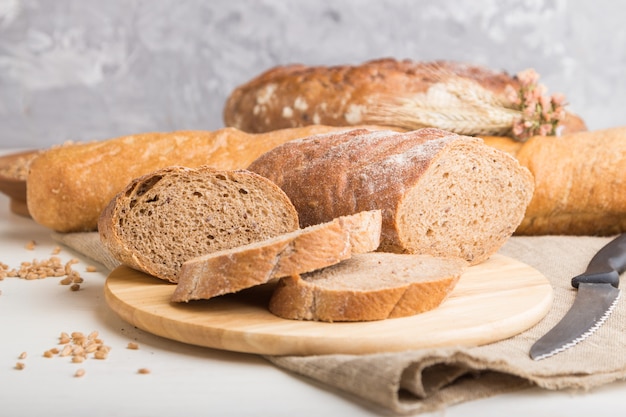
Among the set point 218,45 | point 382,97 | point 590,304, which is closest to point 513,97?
point 382,97

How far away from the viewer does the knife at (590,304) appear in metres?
2.57

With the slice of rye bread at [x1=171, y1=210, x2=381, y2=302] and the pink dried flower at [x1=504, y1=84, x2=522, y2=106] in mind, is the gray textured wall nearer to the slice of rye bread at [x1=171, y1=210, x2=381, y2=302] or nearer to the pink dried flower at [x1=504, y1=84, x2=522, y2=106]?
the pink dried flower at [x1=504, y1=84, x2=522, y2=106]

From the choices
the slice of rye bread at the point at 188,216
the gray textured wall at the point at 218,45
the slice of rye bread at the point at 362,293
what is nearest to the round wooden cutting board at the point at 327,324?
the slice of rye bread at the point at 362,293

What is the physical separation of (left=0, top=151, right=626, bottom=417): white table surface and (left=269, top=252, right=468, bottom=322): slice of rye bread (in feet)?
0.72

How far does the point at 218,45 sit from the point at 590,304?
5.56m

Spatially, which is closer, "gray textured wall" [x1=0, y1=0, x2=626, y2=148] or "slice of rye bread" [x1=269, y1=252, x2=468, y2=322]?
"slice of rye bread" [x1=269, y1=252, x2=468, y2=322]

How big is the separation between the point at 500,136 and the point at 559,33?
3.68 m

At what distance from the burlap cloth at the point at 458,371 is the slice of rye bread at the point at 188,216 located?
2.78ft

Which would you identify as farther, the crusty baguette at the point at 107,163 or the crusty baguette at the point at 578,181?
the crusty baguette at the point at 107,163

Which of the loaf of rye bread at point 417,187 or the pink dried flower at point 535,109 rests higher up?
the pink dried flower at point 535,109

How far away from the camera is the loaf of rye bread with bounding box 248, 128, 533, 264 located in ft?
10.6

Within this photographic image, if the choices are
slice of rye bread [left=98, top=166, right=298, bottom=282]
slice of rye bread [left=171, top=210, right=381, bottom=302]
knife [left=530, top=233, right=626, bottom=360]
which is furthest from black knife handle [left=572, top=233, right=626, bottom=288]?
slice of rye bread [left=98, top=166, right=298, bottom=282]

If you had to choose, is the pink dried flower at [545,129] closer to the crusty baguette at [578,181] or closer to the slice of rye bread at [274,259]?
the crusty baguette at [578,181]

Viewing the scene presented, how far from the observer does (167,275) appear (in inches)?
129
